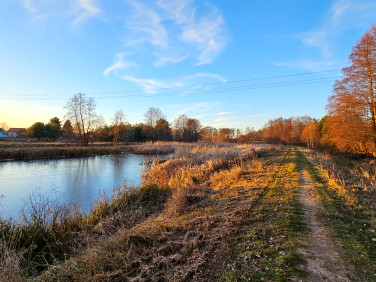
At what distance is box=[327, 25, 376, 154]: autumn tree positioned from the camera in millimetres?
17109

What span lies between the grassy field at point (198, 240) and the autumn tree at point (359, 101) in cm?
1508

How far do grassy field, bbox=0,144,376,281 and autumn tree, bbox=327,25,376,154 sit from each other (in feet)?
49.5

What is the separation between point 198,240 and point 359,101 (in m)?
21.2

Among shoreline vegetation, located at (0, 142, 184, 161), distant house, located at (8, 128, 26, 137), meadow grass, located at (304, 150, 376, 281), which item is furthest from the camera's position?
distant house, located at (8, 128, 26, 137)

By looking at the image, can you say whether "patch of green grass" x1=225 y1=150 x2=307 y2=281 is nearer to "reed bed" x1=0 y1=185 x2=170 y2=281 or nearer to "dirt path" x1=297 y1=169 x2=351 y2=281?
"dirt path" x1=297 y1=169 x2=351 y2=281

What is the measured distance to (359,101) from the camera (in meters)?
17.7

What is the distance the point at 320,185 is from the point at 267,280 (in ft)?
18.6

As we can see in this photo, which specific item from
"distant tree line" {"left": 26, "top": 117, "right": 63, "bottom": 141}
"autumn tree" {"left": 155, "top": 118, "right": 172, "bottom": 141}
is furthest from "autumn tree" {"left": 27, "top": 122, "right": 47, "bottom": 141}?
"autumn tree" {"left": 155, "top": 118, "right": 172, "bottom": 141}

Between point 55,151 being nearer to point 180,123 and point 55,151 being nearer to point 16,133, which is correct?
point 180,123

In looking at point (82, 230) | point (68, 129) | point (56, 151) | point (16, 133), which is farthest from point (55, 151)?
point (16, 133)

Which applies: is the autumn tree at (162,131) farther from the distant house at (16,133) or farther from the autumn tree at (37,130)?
the distant house at (16,133)

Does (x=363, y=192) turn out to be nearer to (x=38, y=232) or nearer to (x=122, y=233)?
(x=122, y=233)

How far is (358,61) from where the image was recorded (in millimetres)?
17578

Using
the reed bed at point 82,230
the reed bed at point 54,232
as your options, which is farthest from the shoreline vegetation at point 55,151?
the reed bed at point 54,232
